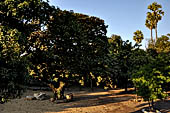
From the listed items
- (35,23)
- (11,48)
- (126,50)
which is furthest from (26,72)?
(126,50)

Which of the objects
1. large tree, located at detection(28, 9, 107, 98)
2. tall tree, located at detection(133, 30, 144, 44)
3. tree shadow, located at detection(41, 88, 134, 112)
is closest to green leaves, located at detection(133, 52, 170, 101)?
large tree, located at detection(28, 9, 107, 98)

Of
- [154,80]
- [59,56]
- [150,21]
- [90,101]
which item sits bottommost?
[90,101]

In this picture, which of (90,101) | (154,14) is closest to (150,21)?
(154,14)

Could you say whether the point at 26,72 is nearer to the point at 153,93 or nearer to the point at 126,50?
the point at 153,93

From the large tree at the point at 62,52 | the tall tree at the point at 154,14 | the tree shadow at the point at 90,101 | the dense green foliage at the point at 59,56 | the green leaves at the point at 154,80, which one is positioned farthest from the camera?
the tall tree at the point at 154,14

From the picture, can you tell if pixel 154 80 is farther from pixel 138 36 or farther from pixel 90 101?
pixel 138 36

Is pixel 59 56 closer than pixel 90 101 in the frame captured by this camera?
Yes

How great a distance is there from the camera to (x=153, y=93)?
55.7 feet

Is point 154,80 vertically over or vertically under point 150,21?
under

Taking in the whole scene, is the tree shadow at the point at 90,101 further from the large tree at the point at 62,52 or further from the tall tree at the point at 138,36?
the tall tree at the point at 138,36

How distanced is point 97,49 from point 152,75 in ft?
28.4

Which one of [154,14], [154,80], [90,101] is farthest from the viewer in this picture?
[154,14]

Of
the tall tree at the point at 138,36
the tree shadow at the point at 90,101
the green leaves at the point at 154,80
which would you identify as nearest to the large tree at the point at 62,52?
the tree shadow at the point at 90,101

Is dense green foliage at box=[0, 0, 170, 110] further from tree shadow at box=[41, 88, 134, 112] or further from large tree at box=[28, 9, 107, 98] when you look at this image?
tree shadow at box=[41, 88, 134, 112]
